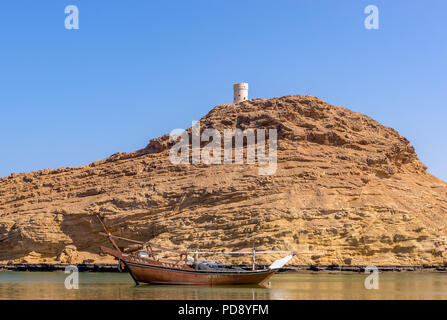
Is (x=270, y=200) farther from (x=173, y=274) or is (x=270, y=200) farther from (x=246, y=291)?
(x=246, y=291)

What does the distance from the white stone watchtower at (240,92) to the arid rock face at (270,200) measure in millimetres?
4434

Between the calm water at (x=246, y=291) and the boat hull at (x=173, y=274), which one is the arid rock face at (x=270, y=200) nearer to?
the calm water at (x=246, y=291)

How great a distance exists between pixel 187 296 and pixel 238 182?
3558cm

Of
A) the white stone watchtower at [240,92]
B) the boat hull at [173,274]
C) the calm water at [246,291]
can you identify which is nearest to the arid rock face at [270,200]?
the white stone watchtower at [240,92]

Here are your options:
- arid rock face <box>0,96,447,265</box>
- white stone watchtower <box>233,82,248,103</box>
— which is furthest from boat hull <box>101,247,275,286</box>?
white stone watchtower <box>233,82,248,103</box>

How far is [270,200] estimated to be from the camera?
216 ft

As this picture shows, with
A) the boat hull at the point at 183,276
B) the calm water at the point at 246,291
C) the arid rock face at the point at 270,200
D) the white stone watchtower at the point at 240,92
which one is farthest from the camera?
the white stone watchtower at the point at 240,92

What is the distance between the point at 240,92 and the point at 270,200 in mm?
28367

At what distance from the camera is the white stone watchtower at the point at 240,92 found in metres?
91.1

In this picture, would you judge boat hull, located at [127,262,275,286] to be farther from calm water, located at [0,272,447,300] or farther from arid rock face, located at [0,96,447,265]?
arid rock face, located at [0,96,447,265]

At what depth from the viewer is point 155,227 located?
228ft
